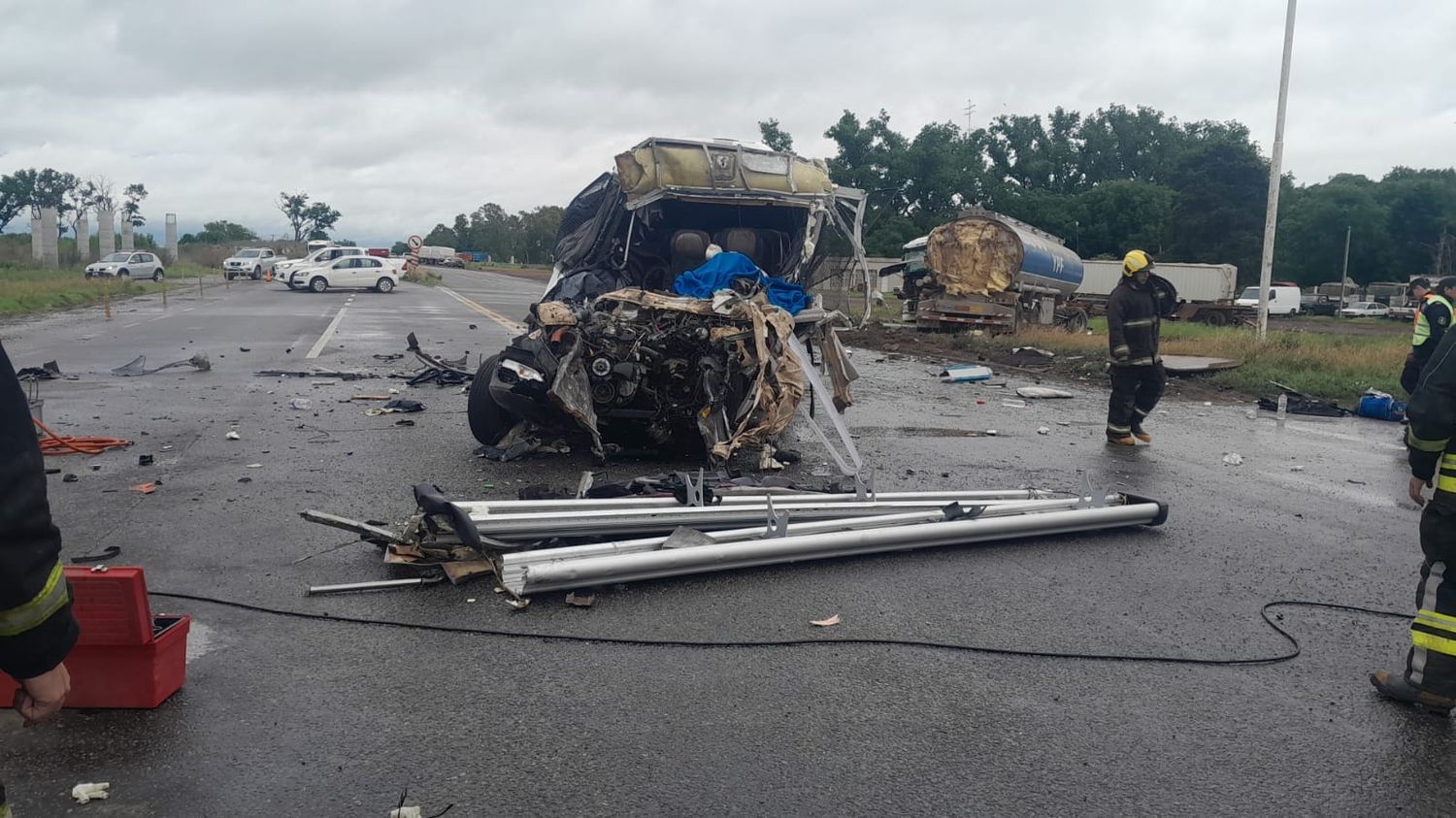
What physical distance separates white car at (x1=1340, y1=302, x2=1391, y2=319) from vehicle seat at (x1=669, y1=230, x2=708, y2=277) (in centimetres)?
5040

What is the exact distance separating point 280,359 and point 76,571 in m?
12.2

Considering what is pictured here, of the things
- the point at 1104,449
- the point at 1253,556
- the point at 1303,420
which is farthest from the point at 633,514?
the point at 1303,420

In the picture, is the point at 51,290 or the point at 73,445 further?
the point at 51,290

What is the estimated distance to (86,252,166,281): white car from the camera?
1656 inches

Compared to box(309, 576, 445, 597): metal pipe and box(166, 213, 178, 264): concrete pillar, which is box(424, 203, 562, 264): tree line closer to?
box(166, 213, 178, 264): concrete pillar

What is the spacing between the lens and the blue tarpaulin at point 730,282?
25.4 ft

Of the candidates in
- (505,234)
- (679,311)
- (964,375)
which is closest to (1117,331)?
(679,311)

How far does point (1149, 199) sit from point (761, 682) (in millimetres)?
64453

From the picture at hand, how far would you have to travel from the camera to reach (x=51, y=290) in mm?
30953

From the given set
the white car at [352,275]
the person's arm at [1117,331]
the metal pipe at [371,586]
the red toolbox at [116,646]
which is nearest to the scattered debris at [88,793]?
the red toolbox at [116,646]

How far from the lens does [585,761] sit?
3.15 meters

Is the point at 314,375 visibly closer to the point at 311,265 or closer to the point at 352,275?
the point at 352,275

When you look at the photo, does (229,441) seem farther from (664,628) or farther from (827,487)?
(664,628)

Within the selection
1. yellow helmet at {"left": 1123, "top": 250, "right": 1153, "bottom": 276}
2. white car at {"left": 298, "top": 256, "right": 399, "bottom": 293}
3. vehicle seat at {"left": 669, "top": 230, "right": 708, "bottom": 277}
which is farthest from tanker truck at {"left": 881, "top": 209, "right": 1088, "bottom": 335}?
white car at {"left": 298, "top": 256, "right": 399, "bottom": 293}
